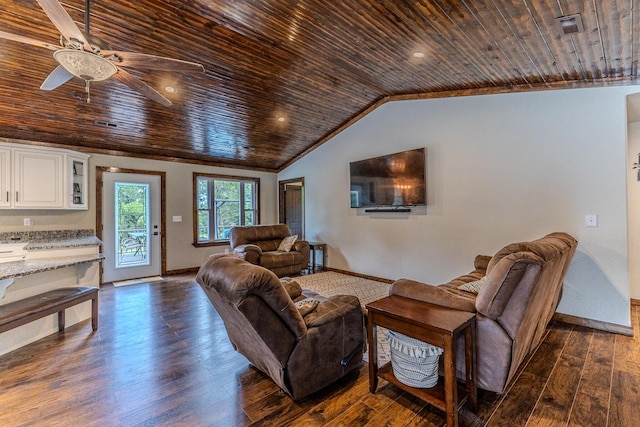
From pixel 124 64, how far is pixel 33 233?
13.6 ft

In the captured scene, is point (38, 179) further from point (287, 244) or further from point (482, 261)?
point (482, 261)

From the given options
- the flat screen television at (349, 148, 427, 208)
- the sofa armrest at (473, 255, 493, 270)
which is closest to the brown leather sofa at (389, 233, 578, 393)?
the sofa armrest at (473, 255, 493, 270)

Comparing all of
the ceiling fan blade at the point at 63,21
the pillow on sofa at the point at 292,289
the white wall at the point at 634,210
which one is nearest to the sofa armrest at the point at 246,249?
the pillow on sofa at the point at 292,289

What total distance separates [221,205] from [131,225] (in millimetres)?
1932

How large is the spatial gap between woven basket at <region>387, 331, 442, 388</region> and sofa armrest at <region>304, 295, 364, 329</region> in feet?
1.29

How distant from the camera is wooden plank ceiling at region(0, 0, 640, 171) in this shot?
2506 mm

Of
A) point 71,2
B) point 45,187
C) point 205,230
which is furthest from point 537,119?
point 45,187

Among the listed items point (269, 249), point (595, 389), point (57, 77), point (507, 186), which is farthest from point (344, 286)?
point (57, 77)

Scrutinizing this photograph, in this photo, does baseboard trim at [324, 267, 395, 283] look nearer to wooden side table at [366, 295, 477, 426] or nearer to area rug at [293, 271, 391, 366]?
area rug at [293, 271, 391, 366]

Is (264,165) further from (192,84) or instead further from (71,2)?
(71,2)

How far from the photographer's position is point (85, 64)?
85.3 inches

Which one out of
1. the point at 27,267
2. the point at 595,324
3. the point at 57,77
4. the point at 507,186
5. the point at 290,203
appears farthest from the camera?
the point at 290,203

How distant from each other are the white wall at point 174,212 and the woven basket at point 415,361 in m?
5.66

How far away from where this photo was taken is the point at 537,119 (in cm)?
367
